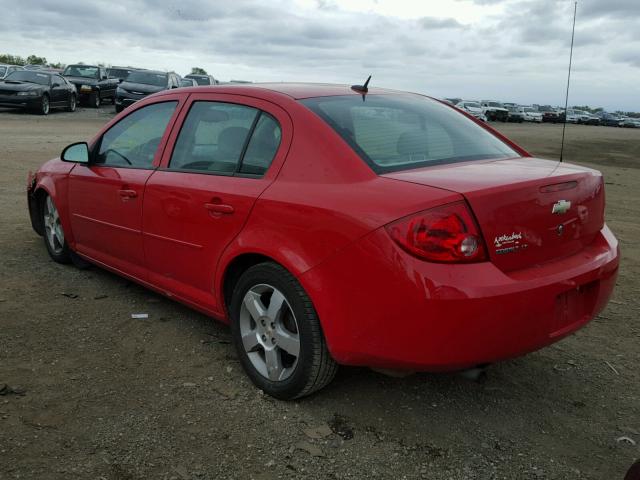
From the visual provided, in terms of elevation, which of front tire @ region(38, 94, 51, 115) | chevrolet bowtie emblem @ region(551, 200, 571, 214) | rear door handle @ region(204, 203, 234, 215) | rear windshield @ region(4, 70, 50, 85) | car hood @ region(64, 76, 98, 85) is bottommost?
rear door handle @ region(204, 203, 234, 215)

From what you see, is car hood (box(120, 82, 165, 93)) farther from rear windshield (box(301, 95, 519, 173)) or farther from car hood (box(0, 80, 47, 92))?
rear windshield (box(301, 95, 519, 173))

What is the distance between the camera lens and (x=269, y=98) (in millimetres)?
3525

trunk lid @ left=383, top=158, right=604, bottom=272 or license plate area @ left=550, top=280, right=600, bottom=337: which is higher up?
trunk lid @ left=383, top=158, right=604, bottom=272

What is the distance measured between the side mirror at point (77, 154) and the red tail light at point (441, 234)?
2917 millimetres

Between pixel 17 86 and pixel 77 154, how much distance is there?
68.5 ft

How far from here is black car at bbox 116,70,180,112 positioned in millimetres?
23250

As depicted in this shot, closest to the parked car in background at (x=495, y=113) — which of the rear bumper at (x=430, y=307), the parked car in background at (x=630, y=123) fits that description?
the parked car in background at (x=630, y=123)

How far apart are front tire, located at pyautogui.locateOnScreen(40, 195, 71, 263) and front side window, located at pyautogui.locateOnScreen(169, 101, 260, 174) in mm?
1868

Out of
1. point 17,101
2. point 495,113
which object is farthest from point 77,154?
point 495,113

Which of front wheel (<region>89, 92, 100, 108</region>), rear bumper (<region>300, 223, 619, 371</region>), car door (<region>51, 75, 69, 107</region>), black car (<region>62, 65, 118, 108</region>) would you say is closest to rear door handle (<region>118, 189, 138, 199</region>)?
rear bumper (<region>300, 223, 619, 371</region>)

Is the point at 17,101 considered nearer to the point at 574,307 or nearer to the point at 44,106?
the point at 44,106

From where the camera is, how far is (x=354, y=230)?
9.11 ft

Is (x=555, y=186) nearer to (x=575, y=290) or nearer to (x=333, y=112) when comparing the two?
(x=575, y=290)

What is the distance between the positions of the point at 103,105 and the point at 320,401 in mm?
30332
